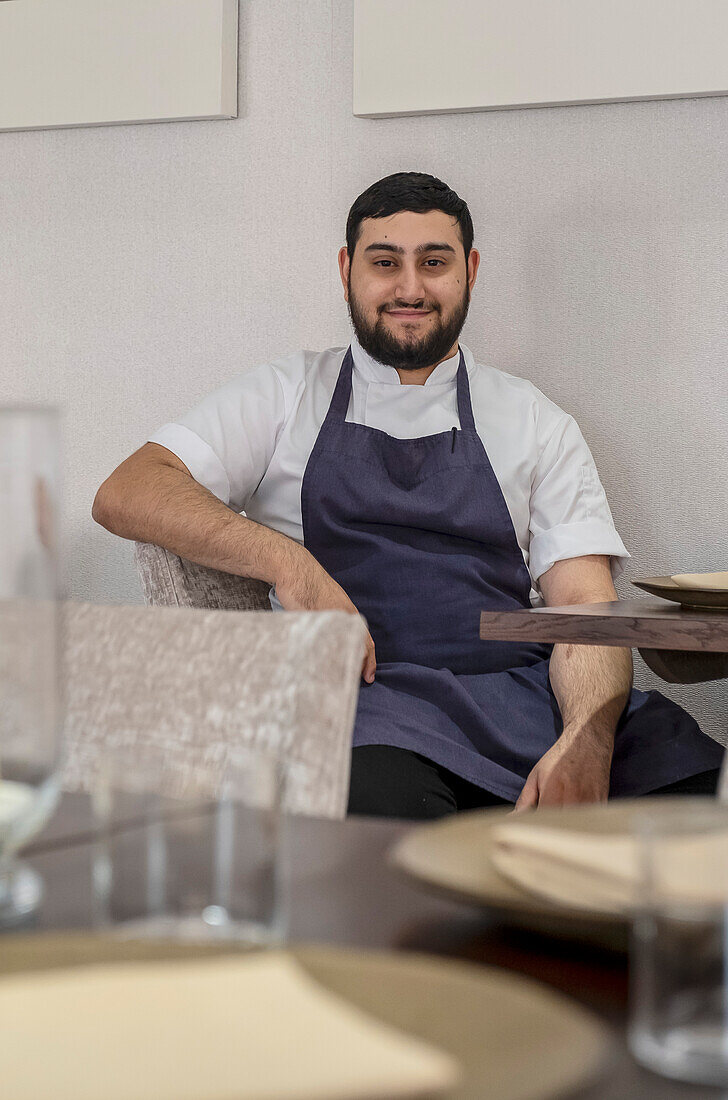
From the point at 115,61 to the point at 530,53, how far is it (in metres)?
0.93

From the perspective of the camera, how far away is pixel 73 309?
2.86 meters

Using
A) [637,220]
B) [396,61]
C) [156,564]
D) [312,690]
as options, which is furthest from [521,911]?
[396,61]

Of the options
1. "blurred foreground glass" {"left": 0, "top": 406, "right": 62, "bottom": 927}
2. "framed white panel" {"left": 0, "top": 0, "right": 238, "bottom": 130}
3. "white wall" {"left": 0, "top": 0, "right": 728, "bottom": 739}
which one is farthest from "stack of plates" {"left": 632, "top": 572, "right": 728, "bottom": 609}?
"framed white panel" {"left": 0, "top": 0, "right": 238, "bottom": 130}

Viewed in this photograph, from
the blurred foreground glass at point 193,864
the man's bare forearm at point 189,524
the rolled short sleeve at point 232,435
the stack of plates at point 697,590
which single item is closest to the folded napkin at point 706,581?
the stack of plates at point 697,590

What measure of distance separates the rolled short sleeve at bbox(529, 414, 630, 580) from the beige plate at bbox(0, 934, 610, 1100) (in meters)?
1.70

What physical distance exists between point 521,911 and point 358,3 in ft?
7.98

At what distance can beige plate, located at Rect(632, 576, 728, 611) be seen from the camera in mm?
1629

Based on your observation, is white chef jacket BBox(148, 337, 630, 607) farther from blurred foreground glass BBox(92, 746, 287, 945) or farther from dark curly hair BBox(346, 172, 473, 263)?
blurred foreground glass BBox(92, 746, 287, 945)

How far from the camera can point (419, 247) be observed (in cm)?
220

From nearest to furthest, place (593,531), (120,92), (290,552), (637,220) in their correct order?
(290,552) < (593,531) < (637,220) < (120,92)

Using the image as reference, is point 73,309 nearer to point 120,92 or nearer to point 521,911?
point 120,92

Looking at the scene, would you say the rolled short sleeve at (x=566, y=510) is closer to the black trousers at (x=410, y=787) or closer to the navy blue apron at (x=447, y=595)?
the navy blue apron at (x=447, y=595)

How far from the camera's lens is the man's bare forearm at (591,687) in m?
1.85

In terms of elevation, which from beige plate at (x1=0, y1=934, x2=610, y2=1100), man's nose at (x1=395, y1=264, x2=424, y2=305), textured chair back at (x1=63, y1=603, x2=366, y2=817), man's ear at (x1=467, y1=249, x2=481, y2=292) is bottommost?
textured chair back at (x1=63, y1=603, x2=366, y2=817)
